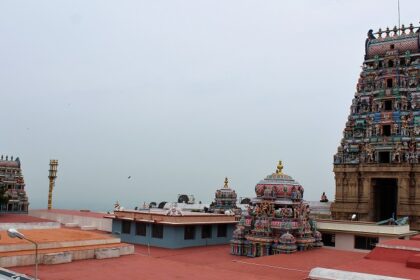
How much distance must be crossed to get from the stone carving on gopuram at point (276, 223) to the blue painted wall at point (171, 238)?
15.6 feet

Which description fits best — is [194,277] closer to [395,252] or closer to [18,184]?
[395,252]

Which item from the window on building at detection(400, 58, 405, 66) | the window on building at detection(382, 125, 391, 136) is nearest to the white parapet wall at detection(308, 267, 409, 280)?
the window on building at detection(382, 125, 391, 136)

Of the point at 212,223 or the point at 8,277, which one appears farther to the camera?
the point at 212,223

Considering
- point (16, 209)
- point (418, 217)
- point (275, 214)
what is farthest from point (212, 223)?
point (16, 209)

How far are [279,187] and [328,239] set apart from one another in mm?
4920

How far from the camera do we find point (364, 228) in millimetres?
28562

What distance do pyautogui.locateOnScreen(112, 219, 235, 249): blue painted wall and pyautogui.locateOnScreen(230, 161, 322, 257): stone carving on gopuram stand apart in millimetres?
4742

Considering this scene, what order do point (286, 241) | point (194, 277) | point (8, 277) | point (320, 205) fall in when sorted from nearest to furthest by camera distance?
point (8, 277) < point (194, 277) < point (286, 241) < point (320, 205)

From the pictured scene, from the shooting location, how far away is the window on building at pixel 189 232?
33188 millimetres

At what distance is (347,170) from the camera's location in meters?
39.0

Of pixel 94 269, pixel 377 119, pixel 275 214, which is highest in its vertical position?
pixel 377 119

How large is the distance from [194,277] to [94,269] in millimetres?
4031

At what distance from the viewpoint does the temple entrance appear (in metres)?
38.8

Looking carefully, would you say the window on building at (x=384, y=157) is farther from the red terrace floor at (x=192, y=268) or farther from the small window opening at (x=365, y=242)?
the red terrace floor at (x=192, y=268)
